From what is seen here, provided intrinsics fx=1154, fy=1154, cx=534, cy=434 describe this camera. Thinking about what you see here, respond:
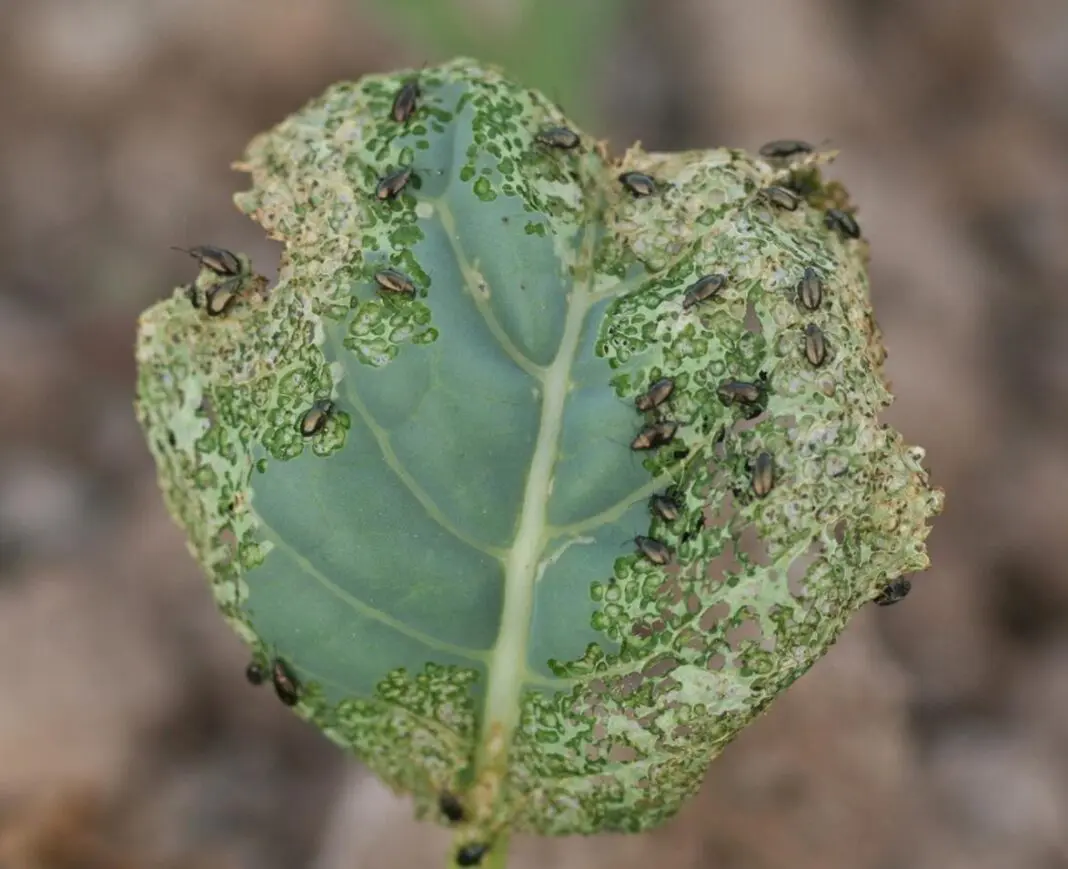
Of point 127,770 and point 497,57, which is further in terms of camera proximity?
point 497,57

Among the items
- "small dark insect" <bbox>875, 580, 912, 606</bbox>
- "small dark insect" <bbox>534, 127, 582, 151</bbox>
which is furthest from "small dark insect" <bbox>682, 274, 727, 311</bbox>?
"small dark insect" <bbox>875, 580, 912, 606</bbox>

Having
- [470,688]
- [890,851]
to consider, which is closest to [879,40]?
[890,851]

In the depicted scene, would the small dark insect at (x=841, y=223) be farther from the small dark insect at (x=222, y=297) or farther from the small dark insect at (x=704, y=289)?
the small dark insect at (x=222, y=297)

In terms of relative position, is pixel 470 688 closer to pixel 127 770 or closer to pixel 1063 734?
pixel 127 770

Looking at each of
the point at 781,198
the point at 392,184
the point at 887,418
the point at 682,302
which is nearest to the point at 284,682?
the point at 392,184

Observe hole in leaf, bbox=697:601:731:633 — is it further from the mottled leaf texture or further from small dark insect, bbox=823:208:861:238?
small dark insect, bbox=823:208:861:238

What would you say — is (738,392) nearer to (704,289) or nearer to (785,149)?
(704,289)

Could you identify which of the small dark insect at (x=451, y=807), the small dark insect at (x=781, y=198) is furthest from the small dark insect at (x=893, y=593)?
the small dark insect at (x=451, y=807)
